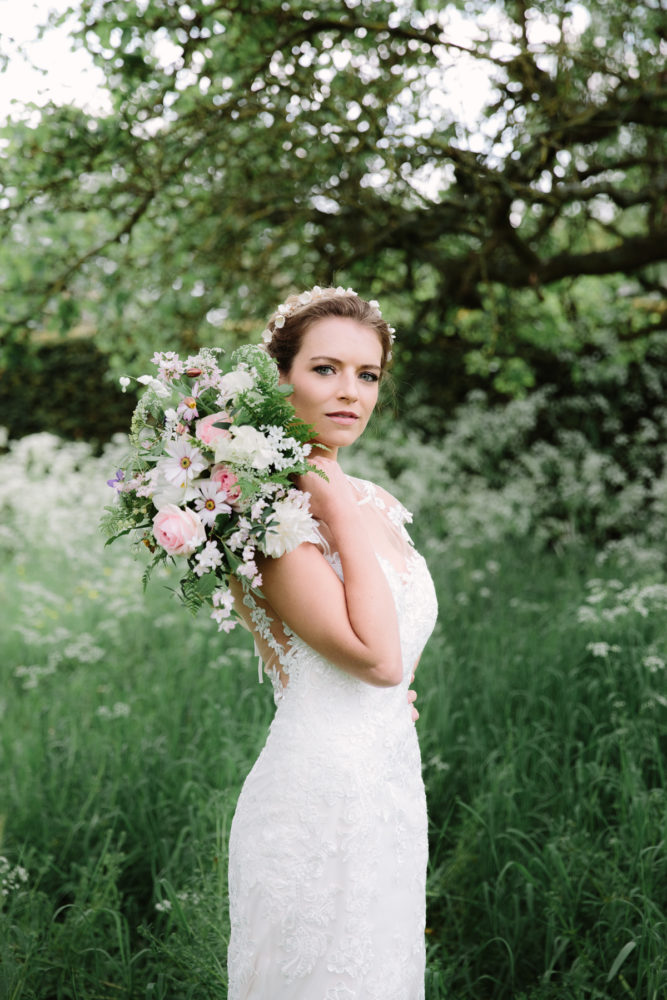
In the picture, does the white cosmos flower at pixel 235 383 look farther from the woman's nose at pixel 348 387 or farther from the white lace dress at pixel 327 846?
the white lace dress at pixel 327 846

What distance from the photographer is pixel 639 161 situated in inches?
213

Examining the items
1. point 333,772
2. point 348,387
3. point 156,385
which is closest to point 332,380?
point 348,387

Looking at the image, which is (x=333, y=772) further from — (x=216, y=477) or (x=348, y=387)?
(x=348, y=387)

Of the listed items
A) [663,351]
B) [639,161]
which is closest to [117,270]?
[639,161]

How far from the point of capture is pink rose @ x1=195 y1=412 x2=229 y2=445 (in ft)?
5.91

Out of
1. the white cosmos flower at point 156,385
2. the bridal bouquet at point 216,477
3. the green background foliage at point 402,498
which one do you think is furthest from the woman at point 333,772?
the green background foliage at point 402,498

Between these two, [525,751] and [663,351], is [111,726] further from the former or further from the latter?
[663,351]

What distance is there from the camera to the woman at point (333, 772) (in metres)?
1.88

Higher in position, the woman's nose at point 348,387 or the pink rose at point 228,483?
the woman's nose at point 348,387

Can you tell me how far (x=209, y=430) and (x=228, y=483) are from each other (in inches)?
4.9

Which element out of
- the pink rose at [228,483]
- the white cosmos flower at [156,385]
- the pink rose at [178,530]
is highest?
the white cosmos flower at [156,385]

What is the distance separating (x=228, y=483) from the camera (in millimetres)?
1796

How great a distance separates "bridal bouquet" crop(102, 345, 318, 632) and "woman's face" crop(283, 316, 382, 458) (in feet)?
0.72

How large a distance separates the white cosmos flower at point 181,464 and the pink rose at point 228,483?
39 mm
